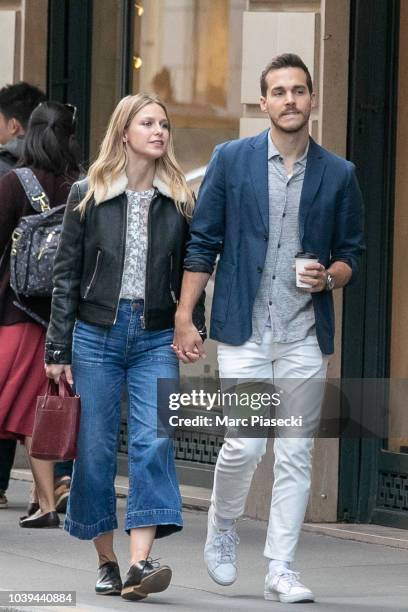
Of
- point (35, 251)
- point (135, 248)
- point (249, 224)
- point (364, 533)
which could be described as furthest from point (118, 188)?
point (364, 533)

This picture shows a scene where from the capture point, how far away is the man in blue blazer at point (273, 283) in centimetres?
670

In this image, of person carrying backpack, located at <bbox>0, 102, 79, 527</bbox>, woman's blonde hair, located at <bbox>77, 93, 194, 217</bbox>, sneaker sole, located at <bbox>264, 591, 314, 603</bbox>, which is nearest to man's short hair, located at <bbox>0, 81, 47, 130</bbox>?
person carrying backpack, located at <bbox>0, 102, 79, 527</bbox>

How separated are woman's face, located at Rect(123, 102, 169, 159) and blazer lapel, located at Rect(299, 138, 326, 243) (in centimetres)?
59

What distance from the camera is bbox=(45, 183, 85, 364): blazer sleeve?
266 inches

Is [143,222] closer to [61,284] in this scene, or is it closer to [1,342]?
[61,284]

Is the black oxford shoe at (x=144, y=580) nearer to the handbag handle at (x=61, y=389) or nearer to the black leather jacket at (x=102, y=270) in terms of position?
the handbag handle at (x=61, y=389)

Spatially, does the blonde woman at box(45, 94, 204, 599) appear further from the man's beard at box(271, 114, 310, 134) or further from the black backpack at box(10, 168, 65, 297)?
the black backpack at box(10, 168, 65, 297)

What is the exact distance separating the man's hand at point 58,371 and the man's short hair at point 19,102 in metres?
2.92

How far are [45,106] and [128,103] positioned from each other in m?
1.66

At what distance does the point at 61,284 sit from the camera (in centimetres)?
678

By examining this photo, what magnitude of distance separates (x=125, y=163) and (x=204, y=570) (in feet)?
6.38

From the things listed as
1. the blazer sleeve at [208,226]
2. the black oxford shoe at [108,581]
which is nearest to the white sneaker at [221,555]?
the black oxford shoe at [108,581]

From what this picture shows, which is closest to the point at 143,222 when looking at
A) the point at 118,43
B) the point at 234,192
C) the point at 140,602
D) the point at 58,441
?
the point at 234,192

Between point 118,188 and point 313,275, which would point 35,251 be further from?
point 313,275
